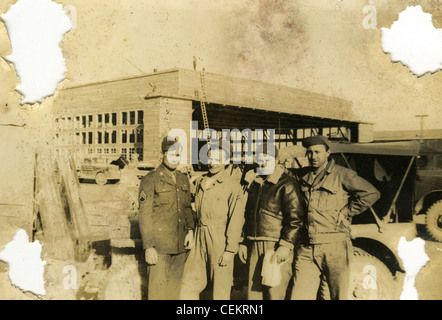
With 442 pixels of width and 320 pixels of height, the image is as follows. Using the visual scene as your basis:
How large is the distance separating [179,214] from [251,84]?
455cm

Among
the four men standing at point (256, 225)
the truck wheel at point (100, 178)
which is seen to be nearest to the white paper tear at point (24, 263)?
the truck wheel at point (100, 178)

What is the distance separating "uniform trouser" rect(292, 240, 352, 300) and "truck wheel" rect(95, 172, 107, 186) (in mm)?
3952

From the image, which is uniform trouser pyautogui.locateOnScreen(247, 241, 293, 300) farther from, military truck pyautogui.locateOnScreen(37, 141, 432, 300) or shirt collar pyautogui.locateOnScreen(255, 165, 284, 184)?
shirt collar pyautogui.locateOnScreen(255, 165, 284, 184)

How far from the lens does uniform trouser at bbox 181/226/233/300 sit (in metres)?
4.06

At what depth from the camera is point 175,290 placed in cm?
423

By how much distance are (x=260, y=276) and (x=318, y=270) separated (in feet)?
2.17

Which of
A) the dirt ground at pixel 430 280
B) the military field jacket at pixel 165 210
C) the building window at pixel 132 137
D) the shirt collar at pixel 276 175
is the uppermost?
the building window at pixel 132 137

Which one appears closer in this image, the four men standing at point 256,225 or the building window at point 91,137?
the four men standing at point 256,225

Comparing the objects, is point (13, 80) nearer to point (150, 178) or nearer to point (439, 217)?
point (150, 178)

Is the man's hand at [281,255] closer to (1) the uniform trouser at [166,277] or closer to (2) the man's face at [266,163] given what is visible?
(2) the man's face at [266,163]

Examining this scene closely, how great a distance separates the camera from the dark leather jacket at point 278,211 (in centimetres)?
397

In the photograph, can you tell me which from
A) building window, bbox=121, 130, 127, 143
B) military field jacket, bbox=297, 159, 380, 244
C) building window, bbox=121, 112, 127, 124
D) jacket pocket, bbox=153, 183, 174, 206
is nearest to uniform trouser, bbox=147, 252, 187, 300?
jacket pocket, bbox=153, 183, 174, 206

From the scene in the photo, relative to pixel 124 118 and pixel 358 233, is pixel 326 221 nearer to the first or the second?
pixel 358 233

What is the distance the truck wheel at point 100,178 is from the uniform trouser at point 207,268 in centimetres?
293
